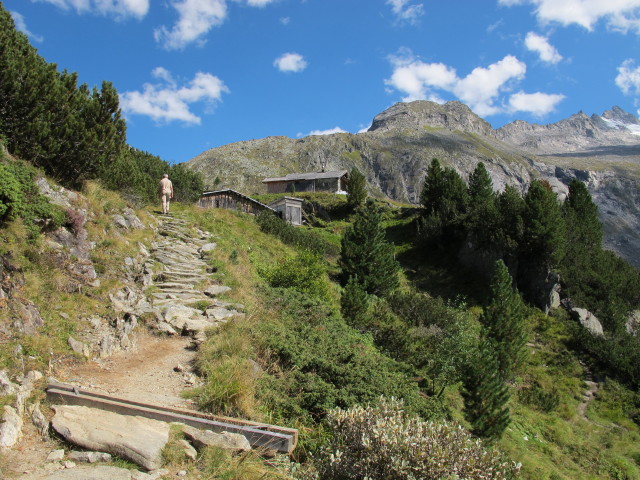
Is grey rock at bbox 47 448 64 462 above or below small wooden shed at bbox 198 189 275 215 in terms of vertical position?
below

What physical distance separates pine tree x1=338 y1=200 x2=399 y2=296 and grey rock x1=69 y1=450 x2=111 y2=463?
16.2 meters

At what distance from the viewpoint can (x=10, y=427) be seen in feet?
15.4

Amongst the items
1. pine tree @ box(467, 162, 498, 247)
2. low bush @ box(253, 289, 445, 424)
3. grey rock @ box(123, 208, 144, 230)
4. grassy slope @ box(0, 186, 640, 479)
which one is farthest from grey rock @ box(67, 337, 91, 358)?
pine tree @ box(467, 162, 498, 247)

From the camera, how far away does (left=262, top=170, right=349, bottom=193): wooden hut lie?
55.7m

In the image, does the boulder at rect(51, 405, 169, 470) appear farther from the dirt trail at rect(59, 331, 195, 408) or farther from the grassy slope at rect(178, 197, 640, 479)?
the grassy slope at rect(178, 197, 640, 479)

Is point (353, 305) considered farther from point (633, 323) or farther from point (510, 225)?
point (633, 323)

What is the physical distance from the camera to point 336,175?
5584 cm

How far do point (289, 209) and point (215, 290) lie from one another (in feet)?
103

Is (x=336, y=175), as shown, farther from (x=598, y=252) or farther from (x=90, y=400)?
(x=90, y=400)

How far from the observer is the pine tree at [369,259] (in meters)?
20.9

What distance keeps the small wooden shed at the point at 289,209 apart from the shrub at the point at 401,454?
122 ft

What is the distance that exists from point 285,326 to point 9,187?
20.1 feet

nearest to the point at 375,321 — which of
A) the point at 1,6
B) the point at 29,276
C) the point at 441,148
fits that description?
the point at 29,276

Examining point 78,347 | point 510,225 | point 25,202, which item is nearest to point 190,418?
point 78,347
